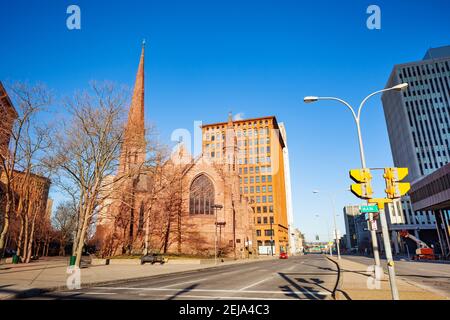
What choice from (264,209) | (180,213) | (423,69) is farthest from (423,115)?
(180,213)

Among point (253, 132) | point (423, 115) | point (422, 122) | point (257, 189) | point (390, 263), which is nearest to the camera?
point (390, 263)

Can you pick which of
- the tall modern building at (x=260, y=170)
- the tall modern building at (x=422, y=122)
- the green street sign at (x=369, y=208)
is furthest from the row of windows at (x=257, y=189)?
the green street sign at (x=369, y=208)

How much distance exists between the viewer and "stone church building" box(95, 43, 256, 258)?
1391 inches

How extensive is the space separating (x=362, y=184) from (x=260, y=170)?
8084 cm

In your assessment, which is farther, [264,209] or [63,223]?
[264,209]

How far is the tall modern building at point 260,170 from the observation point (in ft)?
271

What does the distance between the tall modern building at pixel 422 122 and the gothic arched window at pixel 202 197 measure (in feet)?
219

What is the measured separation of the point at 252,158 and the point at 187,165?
48.1m

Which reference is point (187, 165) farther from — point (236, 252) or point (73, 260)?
point (73, 260)

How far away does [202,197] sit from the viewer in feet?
141

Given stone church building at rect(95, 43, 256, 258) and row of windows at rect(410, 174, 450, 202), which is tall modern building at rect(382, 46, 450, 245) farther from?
stone church building at rect(95, 43, 256, 258)

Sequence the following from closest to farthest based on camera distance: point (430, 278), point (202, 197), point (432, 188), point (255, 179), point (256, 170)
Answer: point (430, 278) < point (432, 188) < point (202, 197) < point (255, 179) < point (256, 170)

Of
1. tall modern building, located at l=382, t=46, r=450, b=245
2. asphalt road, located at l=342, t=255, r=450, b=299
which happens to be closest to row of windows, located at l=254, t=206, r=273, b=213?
tall modern building, located at l=382, t=46, r=450, b=245

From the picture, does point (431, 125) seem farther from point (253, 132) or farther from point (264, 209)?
point (264, 209)
